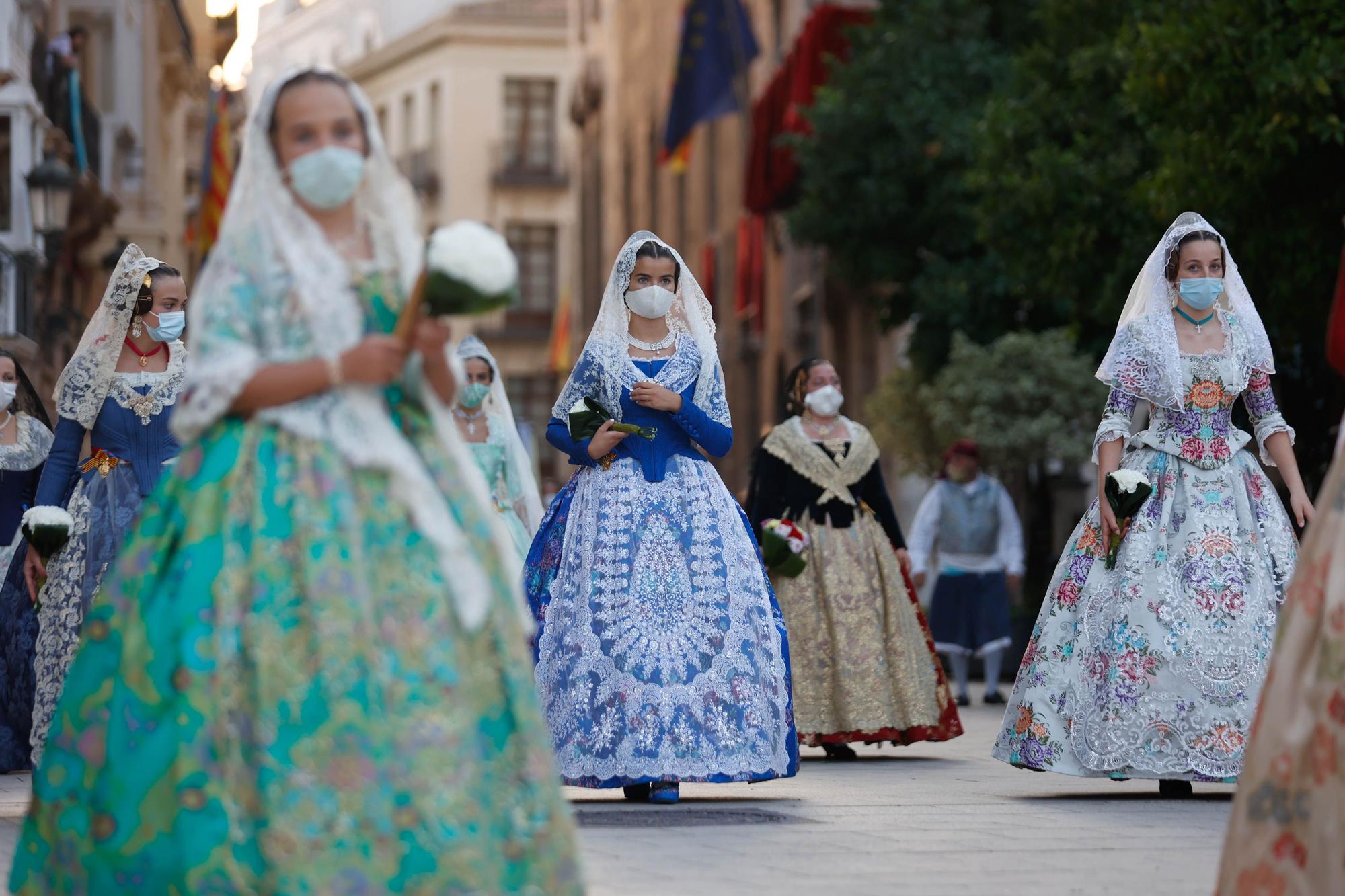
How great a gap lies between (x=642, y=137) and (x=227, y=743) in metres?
46.7

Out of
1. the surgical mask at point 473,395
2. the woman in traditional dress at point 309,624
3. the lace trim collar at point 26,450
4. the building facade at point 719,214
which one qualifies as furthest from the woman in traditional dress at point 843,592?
the building facade at point 719,214

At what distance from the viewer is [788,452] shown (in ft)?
40.9

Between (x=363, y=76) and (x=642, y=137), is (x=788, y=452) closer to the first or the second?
(x=642, y=137)

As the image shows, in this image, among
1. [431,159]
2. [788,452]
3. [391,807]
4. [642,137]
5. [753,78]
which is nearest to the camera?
[391,807]

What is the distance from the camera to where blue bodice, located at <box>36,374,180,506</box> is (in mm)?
9039

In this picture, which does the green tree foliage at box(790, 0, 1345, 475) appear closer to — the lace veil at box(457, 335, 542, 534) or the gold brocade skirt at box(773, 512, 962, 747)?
the gold brocade skirt at box(773, 512, 962, 747)

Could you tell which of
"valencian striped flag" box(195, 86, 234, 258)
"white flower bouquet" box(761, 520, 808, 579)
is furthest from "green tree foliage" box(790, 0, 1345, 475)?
"valencian striped flag" box(195, 86, 234, 258)

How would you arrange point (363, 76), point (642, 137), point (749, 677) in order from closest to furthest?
point (749, 677)
point (642, 137)
point (363, 76)

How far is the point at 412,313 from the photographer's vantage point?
5184 millimetres

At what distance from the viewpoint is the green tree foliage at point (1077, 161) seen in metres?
16.1

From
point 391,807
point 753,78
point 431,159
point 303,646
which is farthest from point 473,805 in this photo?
point 431,159

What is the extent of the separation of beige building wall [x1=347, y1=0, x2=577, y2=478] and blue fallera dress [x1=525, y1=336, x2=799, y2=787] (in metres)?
58.0

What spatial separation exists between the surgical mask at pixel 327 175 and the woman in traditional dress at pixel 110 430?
3.80m

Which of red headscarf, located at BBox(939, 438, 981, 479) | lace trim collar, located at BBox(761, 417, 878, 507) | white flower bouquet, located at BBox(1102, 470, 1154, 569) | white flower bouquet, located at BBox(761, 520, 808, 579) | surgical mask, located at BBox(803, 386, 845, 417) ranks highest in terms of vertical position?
surgical mask, located at BBox(803, 386, 845, 417)
